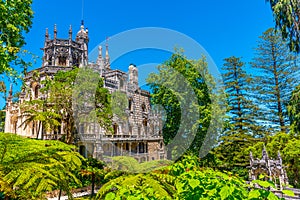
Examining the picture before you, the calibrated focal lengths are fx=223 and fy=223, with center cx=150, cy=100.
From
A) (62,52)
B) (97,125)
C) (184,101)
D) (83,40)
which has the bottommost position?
(97,125)

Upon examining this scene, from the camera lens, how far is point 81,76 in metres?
17.0

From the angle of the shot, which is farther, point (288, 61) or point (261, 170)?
point (288, 61)

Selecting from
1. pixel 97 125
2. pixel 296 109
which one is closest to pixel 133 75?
pixel 97 125

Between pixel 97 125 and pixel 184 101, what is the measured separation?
32.1 ft

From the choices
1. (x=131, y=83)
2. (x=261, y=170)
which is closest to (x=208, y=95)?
(x=261, y=170)

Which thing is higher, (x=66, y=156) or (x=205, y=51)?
(x=205, y=51)

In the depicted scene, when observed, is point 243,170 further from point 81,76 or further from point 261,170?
point 81,76

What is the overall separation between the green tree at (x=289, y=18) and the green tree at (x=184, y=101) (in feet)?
16.7

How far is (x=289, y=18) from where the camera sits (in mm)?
11664

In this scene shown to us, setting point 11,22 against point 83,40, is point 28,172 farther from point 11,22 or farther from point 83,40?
point 83,40

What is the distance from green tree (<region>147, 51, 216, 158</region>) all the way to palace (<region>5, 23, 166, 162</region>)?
822 cm

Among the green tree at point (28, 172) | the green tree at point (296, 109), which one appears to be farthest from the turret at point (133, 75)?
the green tree at point (28, 172)

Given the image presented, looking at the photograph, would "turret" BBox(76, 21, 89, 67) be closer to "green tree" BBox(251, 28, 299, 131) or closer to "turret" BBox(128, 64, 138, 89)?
"turret" BBox(128, 64, 138, 89)

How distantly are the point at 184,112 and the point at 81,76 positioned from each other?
328 inches
